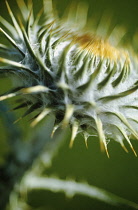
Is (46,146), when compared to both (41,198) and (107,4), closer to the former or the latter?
(41,198)

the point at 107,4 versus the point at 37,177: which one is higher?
the point at 107,4

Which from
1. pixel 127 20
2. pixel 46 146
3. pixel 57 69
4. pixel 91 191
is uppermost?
pixel 127 20

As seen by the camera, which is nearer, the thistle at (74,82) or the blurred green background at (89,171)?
the thistle at (74,82)

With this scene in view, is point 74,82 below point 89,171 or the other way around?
below

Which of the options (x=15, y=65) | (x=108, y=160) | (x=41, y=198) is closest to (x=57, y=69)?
(x=15, y=65)

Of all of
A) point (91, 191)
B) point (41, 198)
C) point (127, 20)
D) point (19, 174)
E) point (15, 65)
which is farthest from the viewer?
point (127, 20)

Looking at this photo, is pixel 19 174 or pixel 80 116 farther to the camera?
pixel 19 174

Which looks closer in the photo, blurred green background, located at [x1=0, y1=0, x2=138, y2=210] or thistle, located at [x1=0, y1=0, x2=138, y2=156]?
thistle, located at [x1=0, y1=0, x2=138, y2=156]

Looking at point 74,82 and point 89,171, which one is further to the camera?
point 89,171
